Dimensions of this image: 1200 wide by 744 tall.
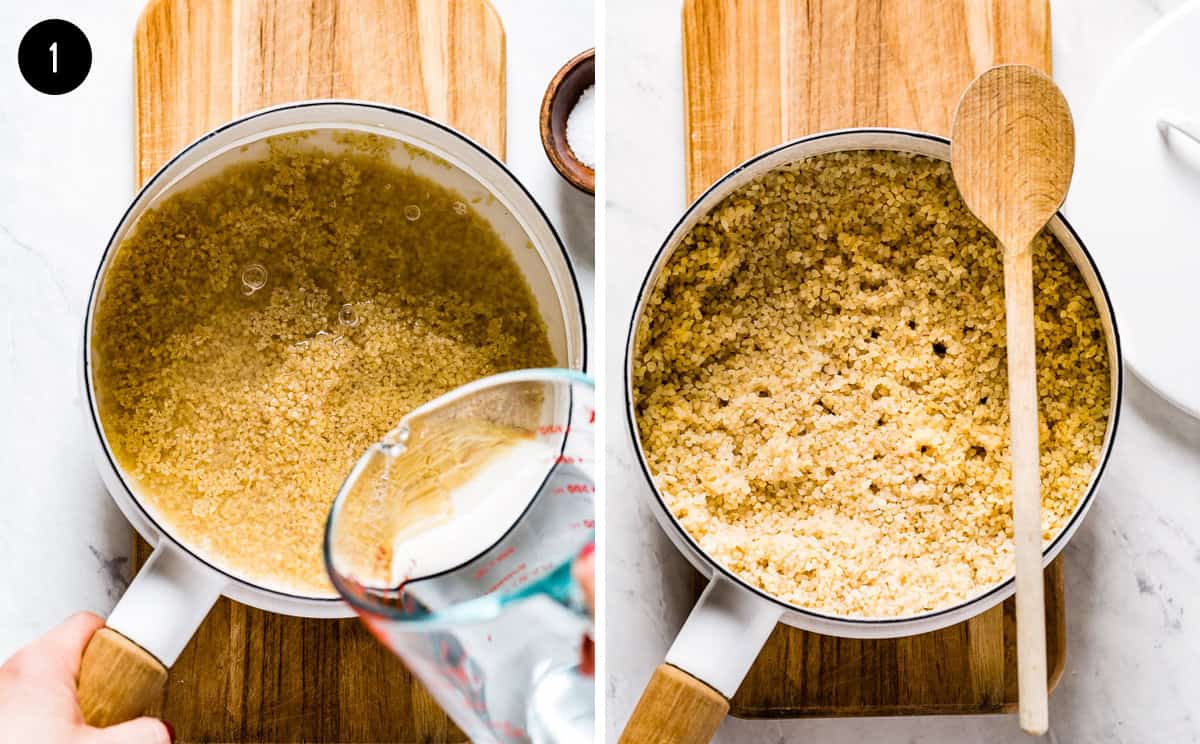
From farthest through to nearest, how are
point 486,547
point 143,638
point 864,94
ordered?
1. point 864,94
2. point 143,638
3. point 486,547

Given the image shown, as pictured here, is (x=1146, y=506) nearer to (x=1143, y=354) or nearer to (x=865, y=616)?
(x=1143, y=354)

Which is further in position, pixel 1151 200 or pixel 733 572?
pixel 1151 200

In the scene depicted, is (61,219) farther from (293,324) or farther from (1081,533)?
(1081,533)

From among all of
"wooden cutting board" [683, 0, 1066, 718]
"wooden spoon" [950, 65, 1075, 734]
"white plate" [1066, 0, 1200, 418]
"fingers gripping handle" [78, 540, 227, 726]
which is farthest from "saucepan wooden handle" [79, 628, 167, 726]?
"white plate" [1066, 0, 1200, 418]

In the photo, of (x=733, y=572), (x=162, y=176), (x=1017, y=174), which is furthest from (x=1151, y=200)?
(x=162, y=176)

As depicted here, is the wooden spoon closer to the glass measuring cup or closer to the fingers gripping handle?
the glass measuring cup

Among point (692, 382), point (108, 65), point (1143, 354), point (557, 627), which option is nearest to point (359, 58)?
point (108, 65)
